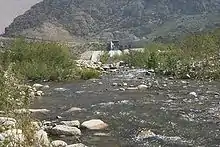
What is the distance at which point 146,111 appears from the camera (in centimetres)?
2603

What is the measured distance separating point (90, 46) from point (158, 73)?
146076 mm

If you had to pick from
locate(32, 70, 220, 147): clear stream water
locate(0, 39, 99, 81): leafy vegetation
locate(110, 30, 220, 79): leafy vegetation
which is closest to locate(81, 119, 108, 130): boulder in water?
locate(32, 70, 220, 147): clear stream water

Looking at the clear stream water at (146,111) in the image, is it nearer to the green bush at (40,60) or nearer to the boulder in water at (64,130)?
the boulder in water at (64,130)

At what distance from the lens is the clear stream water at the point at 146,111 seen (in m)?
18.9

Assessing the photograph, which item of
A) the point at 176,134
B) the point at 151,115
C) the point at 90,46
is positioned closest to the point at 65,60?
the point at 151,115

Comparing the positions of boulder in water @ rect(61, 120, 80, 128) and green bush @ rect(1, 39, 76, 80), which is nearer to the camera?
boulder in water @ rect(61, 120, 80, 128)

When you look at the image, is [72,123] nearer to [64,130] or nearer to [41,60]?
[64,130]

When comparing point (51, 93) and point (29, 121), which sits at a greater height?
point (29, 121)

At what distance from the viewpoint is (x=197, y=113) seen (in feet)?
80.9

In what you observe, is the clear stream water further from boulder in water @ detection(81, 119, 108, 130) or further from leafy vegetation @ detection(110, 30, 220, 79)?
leafy vegetation @ detection(110, 30, 220, 79)

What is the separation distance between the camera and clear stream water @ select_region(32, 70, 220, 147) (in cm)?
1889

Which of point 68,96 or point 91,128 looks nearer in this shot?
point 91,128

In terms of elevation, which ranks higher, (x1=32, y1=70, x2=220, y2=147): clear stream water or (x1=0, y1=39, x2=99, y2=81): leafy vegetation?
(x1=0, y1=39, x2=99, y2=81): leafy vegetation

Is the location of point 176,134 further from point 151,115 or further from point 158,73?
point 158,73
